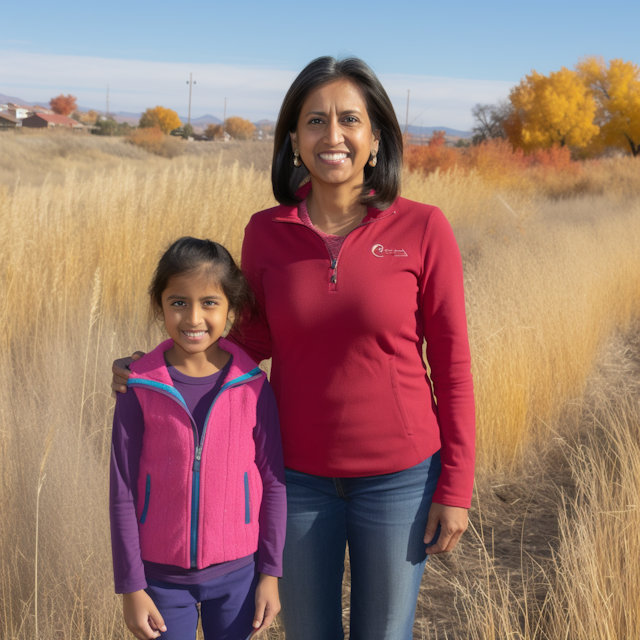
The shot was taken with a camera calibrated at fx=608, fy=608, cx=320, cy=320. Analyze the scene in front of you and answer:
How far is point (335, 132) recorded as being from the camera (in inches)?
62.3

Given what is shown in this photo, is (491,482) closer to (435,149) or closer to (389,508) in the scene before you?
(389,508)

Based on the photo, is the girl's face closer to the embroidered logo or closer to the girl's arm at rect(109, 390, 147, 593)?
the girl's arm at rect(109, 390, 147, 593)

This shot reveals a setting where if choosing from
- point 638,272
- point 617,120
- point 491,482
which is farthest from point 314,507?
point 617,120

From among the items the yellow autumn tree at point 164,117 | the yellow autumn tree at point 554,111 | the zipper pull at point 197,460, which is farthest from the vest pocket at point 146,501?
the yellow autumn tree at point 164,117

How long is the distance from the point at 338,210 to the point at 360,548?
895 mm

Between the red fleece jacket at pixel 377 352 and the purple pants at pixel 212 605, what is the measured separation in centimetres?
32

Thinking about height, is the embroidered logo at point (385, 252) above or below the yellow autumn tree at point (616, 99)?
below

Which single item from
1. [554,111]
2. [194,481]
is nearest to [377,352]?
[194,481]

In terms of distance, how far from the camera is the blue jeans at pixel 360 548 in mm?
1528

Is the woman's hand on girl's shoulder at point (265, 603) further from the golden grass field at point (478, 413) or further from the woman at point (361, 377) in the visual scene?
the golden grass field at point (478, 413)

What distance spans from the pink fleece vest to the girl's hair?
0.21 metres

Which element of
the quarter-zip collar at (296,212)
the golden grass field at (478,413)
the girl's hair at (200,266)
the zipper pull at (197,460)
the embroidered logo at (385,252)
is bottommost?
the golden grass field at (478,413)

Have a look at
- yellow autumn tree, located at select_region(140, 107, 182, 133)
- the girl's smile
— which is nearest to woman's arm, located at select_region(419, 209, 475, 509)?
the girl's smile

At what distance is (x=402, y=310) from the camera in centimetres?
151
